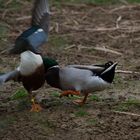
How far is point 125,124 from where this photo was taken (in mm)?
5230

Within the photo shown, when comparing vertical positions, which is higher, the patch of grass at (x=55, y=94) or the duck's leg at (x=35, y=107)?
the duck's leg at (x=35, y=107)

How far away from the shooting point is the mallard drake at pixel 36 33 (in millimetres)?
5457

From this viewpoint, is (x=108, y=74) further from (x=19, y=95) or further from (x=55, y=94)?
(x=19, y=95)

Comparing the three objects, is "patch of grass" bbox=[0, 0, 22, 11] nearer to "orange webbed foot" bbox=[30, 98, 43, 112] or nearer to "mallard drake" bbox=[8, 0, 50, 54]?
"mallard drake" bbox=[8, 0, 50, 54]

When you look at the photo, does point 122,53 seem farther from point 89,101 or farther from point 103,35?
point 89,101

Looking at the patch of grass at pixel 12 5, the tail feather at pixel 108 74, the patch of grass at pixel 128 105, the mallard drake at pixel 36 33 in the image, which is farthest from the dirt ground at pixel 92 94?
the mallard drake at pixel 36 33

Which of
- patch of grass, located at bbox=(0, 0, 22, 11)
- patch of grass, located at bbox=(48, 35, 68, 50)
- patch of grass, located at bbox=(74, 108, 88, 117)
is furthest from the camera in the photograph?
patch of grass, located at bbox=(0, 0, 22, 11)

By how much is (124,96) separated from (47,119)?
1048 mm

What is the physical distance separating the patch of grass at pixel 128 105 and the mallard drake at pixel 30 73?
26.9 inches

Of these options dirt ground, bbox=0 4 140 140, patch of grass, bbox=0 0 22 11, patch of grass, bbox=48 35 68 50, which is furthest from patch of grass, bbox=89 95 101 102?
patch of grass, bbox=0 0 22 11

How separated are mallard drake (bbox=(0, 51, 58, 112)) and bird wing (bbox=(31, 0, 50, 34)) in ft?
2.04

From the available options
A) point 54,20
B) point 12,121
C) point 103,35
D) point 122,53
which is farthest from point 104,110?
point 54,20

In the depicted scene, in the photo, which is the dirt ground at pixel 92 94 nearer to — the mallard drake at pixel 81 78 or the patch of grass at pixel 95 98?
the patch of grass at pixel 95 98

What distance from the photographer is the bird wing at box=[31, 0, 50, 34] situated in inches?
244
